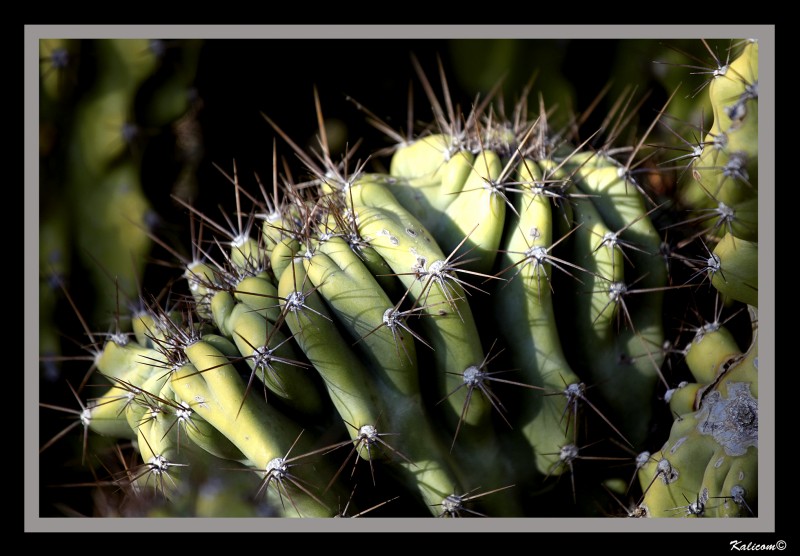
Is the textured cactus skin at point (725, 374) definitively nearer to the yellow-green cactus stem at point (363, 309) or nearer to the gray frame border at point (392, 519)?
the gray frame border at point (392, 519)

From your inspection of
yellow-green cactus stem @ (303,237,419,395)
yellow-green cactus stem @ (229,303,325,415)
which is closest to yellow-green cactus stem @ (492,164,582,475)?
yellow-green cactus stem @ (303,237,419,395)

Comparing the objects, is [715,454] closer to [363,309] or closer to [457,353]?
[457,353]

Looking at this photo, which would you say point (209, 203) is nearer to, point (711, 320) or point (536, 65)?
point (536, 65)

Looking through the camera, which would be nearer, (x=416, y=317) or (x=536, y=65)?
(x=416, y=317)

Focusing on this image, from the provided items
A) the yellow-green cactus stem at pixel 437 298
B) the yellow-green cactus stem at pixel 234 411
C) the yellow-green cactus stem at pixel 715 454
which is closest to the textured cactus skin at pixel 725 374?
the yellow-green cactus stem at pixel 715 454

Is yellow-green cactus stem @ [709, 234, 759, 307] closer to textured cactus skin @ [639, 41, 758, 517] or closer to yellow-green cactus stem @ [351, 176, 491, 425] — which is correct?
textured cactus skin @ [639, 41, 758, 517]

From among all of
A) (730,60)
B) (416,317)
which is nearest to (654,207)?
(730,60)
